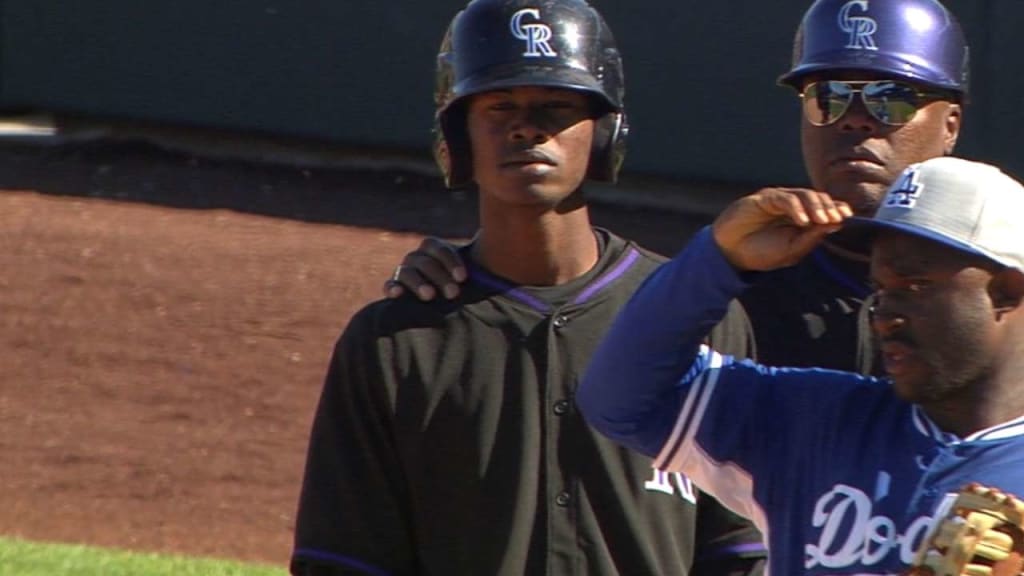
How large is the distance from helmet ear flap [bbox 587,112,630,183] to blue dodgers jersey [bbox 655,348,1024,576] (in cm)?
75

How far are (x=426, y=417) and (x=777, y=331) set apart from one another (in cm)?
67

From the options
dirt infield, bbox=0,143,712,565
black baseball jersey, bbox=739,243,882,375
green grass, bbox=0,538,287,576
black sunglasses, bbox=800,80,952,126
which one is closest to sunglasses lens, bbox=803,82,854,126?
black sunglasses, bbox=800,80,952,126

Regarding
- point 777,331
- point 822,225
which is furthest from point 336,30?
point 822,225

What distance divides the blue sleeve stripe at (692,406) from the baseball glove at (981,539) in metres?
0.51

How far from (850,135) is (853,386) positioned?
3.09ft

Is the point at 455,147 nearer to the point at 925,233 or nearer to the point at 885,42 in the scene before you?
the point at 885,42

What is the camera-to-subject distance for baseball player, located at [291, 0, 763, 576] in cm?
336

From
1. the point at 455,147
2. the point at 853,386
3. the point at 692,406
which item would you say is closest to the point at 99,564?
the point at 455,147

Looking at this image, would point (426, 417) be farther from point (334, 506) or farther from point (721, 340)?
point (721, 340)

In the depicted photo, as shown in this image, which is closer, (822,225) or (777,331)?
(822,225)

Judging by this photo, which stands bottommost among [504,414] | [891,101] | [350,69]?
[350,69]

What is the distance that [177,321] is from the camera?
9125 mm

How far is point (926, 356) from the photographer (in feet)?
8.87

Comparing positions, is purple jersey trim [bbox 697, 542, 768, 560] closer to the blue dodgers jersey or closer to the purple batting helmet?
the blue dodgers jersey
